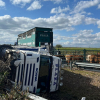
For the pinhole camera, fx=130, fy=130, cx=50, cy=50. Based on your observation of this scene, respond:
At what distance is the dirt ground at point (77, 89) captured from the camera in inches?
192

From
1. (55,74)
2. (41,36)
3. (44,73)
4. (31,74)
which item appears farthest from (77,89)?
(41,36)

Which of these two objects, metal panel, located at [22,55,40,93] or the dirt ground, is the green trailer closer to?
the dirt ground

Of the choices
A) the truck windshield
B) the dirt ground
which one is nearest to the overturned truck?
the truck windshield

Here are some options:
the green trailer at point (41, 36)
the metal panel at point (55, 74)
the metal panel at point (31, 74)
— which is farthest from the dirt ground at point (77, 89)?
the green trailer at point (41, 36)

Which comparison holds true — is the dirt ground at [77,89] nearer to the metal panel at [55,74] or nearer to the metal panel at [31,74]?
the metal panel at [55,74]

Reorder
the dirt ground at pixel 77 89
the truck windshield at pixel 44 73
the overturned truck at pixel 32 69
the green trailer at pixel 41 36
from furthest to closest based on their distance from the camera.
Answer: the green trailer at pixel 41 36 < the dirt ground at pixel 77 89 < the truck windshield at pixel 44 73 < the overturned truck at pixel 32 69

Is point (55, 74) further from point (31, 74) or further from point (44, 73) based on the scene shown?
point (31, 74)

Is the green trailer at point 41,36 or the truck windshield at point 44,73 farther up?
the green trailer at point 41,36

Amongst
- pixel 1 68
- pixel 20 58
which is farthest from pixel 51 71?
pixel 1 68

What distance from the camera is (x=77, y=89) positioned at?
5785 mm

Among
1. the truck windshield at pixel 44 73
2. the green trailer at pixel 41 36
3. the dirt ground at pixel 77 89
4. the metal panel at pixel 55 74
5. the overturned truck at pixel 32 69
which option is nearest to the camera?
the overturned truck at pixel 32 69

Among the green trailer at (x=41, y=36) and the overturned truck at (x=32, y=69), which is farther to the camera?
the green trailer at (x=41, y=36)

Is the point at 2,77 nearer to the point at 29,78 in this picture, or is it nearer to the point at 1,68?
the point at 1,68

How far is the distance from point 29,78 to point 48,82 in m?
0.87
